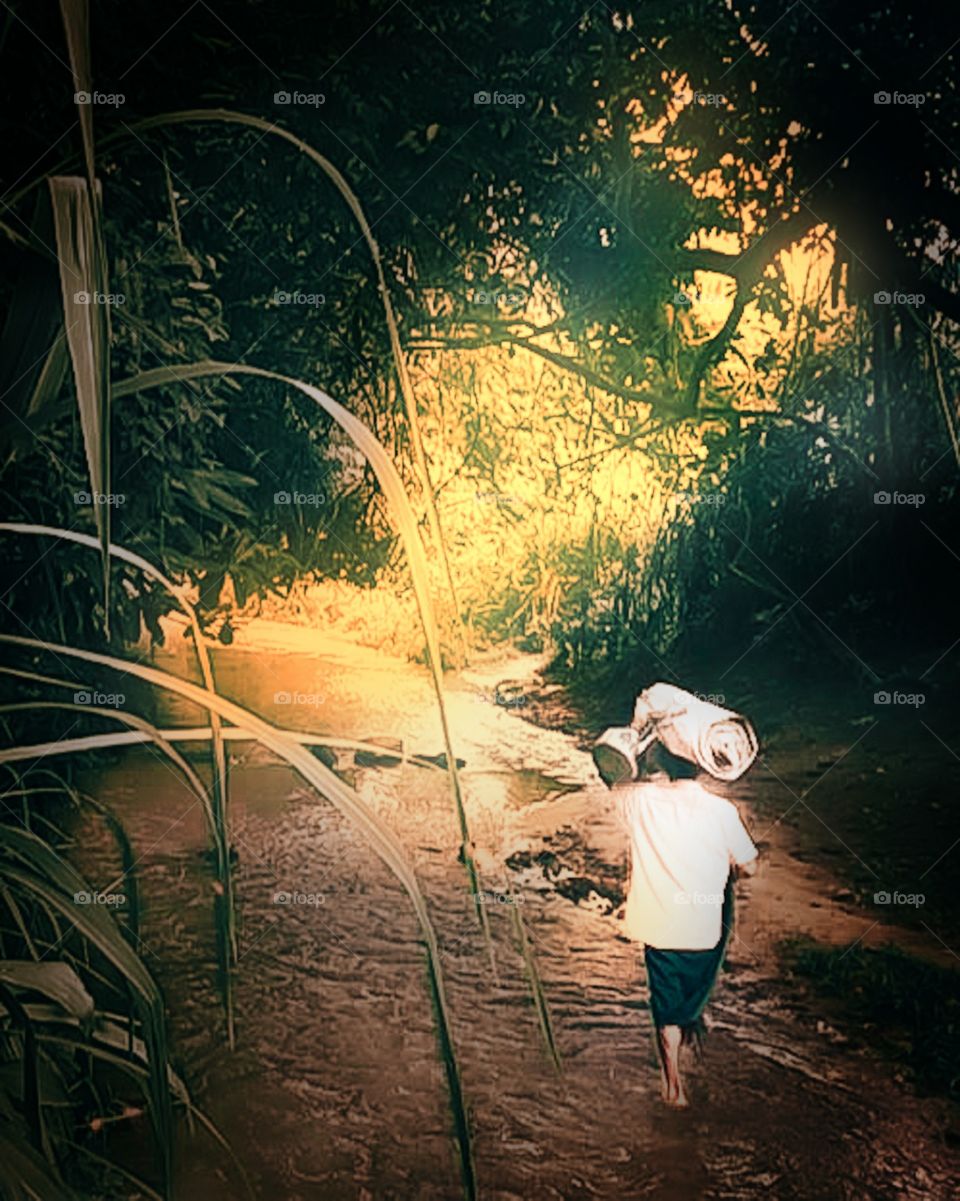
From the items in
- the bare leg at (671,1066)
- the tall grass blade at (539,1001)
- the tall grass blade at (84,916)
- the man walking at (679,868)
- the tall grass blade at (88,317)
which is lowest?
the bare leg at (671,1066)

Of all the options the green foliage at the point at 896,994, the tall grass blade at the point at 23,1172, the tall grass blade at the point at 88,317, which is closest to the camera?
the tall grass blade at the point at 88,317

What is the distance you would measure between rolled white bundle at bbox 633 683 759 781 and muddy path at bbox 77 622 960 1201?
0.06 meters

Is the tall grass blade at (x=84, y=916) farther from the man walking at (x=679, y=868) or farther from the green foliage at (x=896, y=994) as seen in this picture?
the green foliage at (x=896, y=994)

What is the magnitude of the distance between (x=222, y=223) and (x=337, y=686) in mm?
752

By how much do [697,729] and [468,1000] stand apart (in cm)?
56

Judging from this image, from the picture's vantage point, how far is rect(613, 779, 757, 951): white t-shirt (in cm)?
181

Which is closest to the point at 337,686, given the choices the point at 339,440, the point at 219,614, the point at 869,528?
the point at 219,614

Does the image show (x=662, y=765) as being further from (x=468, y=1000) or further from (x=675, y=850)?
(x=468, y=1000)

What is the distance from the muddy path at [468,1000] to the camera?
1.79 metres

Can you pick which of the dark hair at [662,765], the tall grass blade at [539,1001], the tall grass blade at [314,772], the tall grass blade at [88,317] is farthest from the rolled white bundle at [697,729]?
the tall grass blade at [88,317]

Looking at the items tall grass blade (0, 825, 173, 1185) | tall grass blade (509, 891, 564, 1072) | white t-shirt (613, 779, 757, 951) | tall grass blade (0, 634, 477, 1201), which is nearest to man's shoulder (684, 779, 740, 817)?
white t-shirt (613, 779, 757, 951)

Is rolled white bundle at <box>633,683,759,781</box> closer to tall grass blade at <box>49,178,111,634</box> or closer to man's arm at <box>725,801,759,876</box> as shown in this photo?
man's arm at <box>725,801,759,876</box>

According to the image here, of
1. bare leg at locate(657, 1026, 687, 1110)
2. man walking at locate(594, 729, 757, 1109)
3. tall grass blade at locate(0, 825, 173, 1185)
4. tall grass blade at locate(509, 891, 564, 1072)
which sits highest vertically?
tall grass blade at locate(0, 825, 173, 1185)

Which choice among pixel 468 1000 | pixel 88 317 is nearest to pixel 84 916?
pixel 88 317
